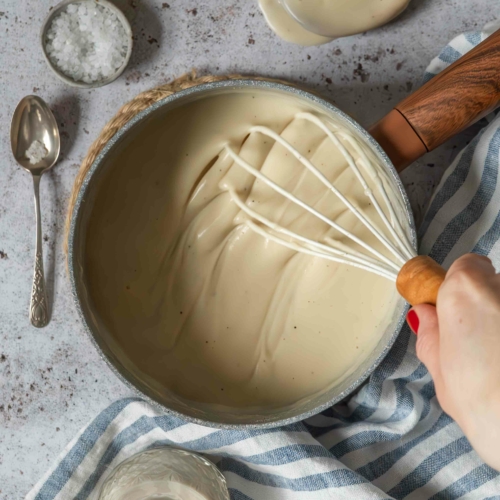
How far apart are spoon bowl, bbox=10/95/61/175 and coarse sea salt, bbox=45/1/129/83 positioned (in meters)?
0.05

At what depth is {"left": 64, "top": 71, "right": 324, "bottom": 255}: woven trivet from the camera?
2.26 feet

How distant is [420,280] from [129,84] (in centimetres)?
45

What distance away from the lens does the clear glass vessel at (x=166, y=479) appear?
70 cm

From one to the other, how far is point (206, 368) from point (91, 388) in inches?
6.6

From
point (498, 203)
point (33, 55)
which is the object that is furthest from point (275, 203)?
point (33, 55)

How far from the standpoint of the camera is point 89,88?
74 centimetres

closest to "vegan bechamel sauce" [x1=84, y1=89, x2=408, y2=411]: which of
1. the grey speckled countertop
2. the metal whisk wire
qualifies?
the metal whisk wire

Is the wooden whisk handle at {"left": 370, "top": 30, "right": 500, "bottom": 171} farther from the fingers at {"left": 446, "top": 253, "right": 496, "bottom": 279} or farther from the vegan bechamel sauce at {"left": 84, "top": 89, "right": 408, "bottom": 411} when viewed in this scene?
the fingers at {"left": 446, "top": 253, "right": 496, "bottom": 279}

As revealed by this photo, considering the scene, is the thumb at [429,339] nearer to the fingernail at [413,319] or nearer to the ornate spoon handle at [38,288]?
the fingernail at [413,319]

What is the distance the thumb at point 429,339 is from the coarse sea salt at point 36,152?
485mm

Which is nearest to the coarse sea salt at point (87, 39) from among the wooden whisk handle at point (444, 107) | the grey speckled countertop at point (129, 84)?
the grey speckled countertop at point (129, 84)

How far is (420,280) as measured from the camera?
0.48 meters

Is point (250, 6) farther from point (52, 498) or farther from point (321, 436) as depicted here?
point (52, 498)

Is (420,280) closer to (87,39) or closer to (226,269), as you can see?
(226,269)
